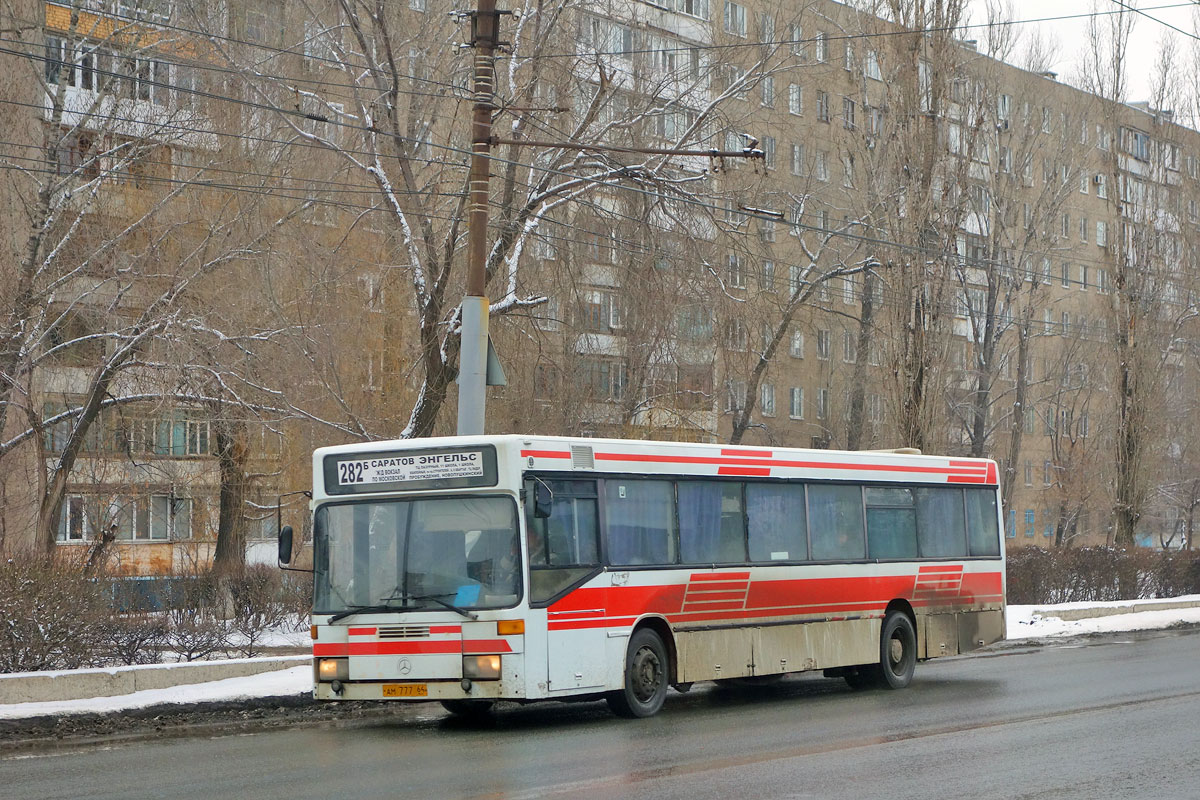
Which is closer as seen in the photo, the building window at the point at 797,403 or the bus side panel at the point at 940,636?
the bus side panel at the point at 940,636

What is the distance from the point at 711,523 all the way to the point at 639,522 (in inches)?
44.8

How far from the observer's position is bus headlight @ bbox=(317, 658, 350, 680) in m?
13.7

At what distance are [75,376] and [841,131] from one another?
25.9 meters

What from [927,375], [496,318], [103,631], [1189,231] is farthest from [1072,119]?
[103,631]

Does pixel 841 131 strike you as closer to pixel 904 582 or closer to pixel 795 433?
pixel 795 433

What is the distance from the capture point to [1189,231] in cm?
4569

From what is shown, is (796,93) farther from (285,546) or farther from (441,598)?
(441,598)

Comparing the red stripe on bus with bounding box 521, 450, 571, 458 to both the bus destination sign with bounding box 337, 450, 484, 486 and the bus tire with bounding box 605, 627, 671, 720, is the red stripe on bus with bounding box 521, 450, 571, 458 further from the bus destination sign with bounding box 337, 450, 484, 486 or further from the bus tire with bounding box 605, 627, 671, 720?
the bus tire with bounding box 605, 627, 671, 720

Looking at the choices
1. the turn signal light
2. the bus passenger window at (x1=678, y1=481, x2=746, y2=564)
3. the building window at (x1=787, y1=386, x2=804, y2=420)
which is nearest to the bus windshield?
the turn signal light

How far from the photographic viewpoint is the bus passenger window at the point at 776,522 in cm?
1614

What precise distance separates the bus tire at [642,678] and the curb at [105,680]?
13.8ft

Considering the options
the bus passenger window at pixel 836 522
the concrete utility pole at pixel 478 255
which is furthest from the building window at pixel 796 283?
the bus passenger window at pixel 836 522

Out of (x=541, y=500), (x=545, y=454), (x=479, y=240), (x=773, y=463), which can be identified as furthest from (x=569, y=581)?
(x=479, y=240)

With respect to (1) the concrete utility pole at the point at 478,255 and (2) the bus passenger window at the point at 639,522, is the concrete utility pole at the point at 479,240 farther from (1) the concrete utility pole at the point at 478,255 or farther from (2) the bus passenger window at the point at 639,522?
(2) the bus passenger window at the point at 639,522
